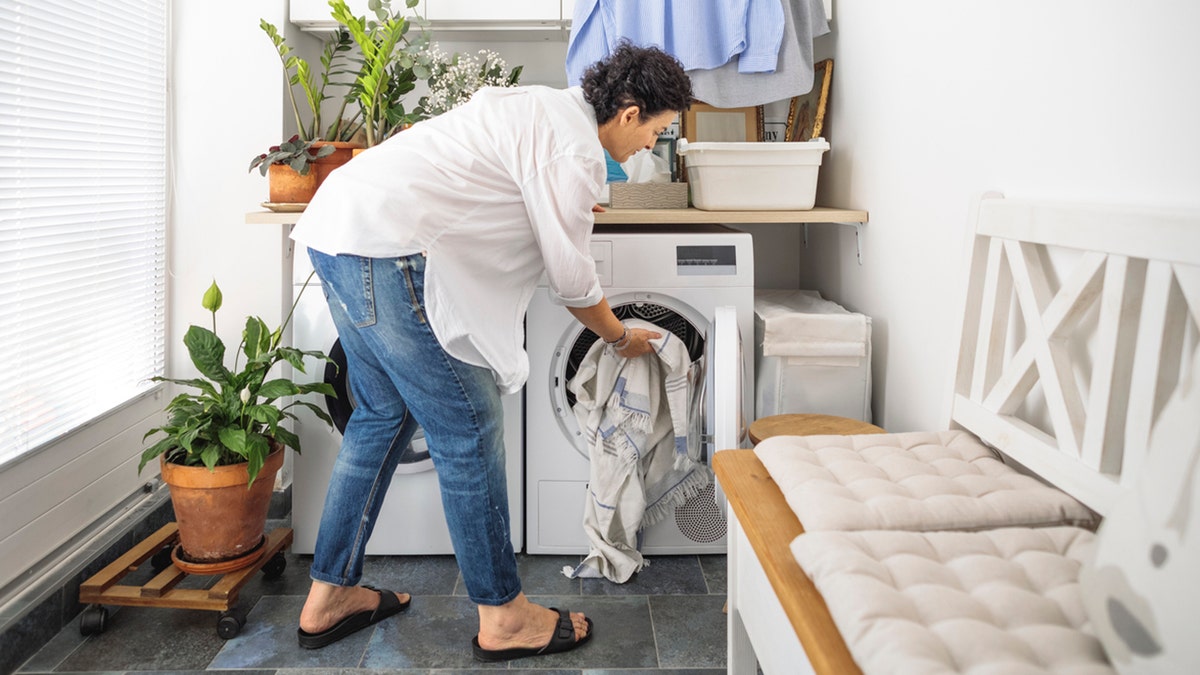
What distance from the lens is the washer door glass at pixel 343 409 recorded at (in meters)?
2.36

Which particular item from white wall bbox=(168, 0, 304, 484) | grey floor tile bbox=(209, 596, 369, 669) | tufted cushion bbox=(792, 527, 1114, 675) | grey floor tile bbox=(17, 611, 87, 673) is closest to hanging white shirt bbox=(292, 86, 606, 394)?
grey floor tile bbox=(209, 596, 369, 669)

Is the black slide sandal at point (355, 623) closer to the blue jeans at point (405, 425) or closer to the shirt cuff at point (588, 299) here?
the blue jeans at point (405, 425)

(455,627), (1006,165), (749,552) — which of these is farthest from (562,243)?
(455,627)

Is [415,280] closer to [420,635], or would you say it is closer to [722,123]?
[420,635]

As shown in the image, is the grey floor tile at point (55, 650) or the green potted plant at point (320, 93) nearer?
the grey floor tile at point (55, 650)

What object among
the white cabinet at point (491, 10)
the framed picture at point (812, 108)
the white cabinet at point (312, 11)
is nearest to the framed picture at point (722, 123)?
the framed picture at point (812, 108)

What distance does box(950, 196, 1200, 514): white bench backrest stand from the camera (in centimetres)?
108

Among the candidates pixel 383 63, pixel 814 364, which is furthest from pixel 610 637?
pixel 383 63

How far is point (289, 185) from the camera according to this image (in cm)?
238

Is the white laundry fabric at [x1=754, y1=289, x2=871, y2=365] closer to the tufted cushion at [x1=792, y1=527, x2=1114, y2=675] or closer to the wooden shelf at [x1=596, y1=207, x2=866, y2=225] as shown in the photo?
the wooden shelf at [x1=596, y1=207, x2=866, y2=225]

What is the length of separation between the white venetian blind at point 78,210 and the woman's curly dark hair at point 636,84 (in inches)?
48.1

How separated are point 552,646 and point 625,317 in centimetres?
89

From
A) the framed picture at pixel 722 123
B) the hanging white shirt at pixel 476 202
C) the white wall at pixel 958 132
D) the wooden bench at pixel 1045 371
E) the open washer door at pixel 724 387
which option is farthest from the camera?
the framed picture at pixel 722 123

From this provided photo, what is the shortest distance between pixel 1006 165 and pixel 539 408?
128 centimetres
